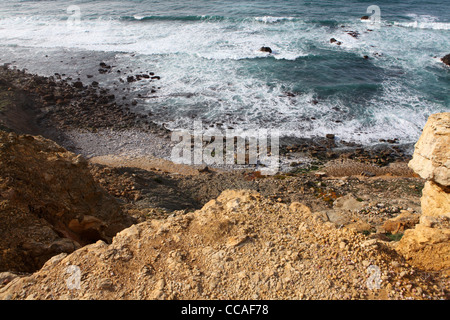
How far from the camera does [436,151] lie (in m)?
7.80

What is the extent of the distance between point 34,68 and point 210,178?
25.4 metres

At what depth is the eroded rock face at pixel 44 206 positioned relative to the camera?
21.9 ft

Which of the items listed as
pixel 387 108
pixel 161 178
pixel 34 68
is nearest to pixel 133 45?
pixel 34 68

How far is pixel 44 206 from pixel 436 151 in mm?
10611

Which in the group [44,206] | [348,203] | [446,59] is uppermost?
[446,59]

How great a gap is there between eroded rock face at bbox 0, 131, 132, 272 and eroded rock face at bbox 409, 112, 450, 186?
30.3 ft

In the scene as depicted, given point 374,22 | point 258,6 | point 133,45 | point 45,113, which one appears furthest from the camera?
point 258,6

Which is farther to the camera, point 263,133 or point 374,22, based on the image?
point 374,22

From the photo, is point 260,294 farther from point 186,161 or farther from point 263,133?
point 263,133

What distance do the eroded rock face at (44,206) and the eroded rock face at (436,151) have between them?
9.22m

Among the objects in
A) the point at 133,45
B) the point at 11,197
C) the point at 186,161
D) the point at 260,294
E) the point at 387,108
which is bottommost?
the point at 186,161

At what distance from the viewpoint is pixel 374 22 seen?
4069cm

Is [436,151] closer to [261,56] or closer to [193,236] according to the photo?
[193,236]

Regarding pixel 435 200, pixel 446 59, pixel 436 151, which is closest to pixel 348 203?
pixel 435 200
